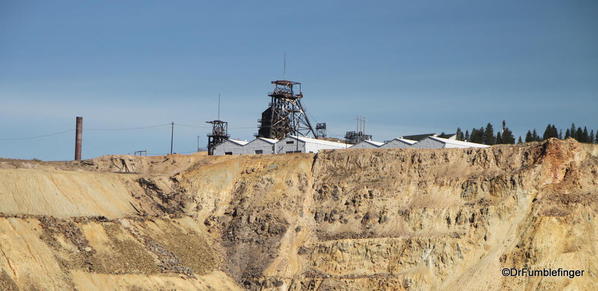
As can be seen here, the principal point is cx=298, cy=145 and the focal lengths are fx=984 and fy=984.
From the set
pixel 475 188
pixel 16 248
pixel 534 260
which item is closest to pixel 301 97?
pixel 475 188

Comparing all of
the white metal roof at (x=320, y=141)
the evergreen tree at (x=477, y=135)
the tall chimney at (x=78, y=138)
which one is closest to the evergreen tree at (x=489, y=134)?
the evergreen tree at (x=477, y=135)

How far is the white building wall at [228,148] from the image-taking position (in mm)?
103875

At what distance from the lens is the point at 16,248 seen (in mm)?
62625

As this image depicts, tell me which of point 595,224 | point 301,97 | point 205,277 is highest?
point 301,97

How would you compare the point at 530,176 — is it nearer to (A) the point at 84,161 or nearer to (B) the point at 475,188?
(B) the point at 475,188

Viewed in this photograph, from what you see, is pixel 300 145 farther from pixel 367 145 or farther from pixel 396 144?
pixel 396 144

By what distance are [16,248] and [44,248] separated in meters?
2.66

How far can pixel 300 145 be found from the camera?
3937 inches

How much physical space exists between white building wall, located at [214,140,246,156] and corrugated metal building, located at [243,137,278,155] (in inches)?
23.1

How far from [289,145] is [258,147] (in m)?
3.76

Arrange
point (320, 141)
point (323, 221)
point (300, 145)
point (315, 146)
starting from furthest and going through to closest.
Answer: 1. point (320, 141)
2. point (315, 146)
3. point (300, 145)
4. point (323, 221)

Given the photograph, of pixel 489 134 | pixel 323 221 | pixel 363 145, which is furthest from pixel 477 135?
pixel 323 221

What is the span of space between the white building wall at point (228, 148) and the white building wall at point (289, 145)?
4.37 meters

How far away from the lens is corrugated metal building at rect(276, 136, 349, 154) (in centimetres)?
9988
